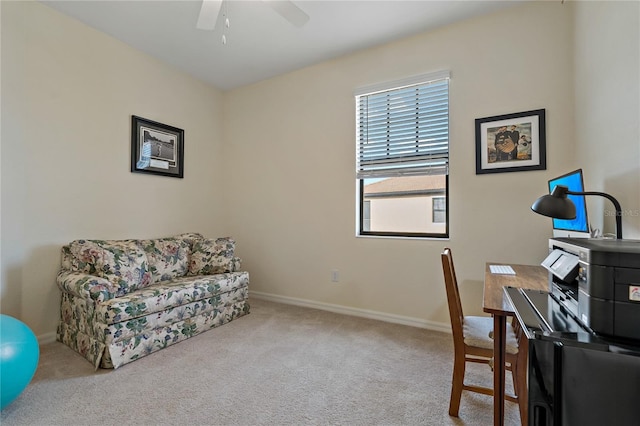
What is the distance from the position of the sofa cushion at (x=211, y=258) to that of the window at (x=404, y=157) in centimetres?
146

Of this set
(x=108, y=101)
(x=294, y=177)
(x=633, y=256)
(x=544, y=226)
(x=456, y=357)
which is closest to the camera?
(x=633, y=256)

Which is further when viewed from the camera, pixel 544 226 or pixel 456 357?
pixel 544 226

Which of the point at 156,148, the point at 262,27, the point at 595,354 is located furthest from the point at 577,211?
the point at 156,148

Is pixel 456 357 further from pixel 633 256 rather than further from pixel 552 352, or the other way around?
pixel 633 256

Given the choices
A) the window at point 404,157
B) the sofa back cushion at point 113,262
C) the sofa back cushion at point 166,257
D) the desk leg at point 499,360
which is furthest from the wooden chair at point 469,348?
the sofa back cushion at point 166,257

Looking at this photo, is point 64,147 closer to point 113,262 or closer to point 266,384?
point 113,262

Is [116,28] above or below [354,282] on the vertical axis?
above

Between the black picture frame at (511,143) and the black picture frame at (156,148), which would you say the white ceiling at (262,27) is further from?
the black picture frame at (511,143)

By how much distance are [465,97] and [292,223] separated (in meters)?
2.20

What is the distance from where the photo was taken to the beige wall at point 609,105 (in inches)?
51.3

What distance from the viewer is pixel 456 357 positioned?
1.48 m

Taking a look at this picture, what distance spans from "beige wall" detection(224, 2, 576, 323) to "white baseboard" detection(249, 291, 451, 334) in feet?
0.15

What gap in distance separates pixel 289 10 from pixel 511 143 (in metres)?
2.01

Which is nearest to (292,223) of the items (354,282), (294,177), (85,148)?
(294,177)
